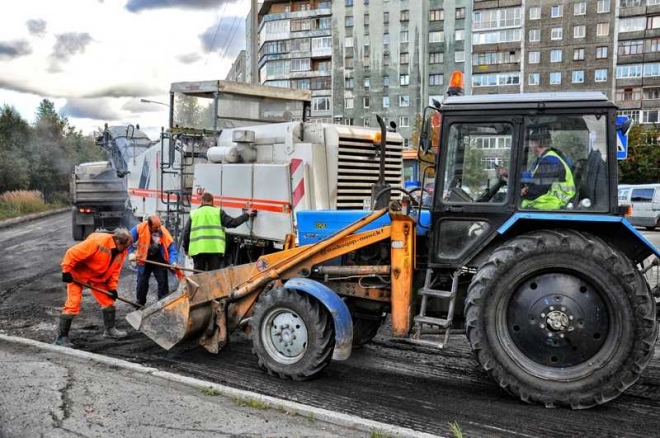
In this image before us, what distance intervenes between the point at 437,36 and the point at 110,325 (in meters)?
60.1

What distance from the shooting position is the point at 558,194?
4.91 meters

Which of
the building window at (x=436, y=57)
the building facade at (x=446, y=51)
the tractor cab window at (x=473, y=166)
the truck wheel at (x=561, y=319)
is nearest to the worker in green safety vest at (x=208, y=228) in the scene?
the tractor cab window at (x=473, y=166)

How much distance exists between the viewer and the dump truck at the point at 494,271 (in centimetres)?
464

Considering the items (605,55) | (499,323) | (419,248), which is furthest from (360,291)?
(605,55)

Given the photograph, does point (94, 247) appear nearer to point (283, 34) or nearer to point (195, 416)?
point (195, 416)

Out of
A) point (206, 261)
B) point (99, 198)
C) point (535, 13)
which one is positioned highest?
point (535, 13)

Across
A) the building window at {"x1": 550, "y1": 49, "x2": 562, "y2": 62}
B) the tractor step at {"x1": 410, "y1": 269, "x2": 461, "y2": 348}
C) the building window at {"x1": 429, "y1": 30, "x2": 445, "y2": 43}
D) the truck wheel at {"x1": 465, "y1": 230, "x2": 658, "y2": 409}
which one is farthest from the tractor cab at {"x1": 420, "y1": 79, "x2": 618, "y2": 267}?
the building window at {"x1": 429, "y1": 30, "x2": 445, "y2": 43}

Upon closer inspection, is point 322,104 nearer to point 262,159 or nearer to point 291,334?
point 262,159

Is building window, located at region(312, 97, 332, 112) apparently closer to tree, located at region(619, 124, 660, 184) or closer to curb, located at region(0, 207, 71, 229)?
tree, located at region(619, 124, 660, 184)

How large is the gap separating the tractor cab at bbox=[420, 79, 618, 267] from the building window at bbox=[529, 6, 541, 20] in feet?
188

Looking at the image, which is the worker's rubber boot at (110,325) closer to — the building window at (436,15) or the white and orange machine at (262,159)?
the white and orange machine at (262,159)

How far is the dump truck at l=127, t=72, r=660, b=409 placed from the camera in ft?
15.2

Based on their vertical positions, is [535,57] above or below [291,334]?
above

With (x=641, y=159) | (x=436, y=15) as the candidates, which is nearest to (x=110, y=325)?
(x=641, y=159)
